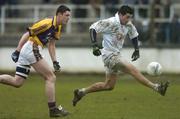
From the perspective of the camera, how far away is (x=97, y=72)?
104ft

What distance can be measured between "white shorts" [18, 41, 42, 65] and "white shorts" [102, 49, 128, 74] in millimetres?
1978

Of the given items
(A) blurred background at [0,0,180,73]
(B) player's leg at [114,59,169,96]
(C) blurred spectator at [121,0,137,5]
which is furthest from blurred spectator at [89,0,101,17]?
(B) player's leg at [114,59,169,96]

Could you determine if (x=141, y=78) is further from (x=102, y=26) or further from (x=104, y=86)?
(x=102, y=26)

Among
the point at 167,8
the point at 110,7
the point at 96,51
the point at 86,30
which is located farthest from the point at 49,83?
the point at 86,30

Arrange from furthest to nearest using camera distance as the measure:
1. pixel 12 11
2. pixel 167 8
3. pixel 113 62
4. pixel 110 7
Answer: pixel 12 11 < pixel 110 7 < pixel 167 8 < pixel 113 62

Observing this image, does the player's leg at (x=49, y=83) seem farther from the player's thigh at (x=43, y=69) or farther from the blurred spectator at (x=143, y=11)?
the blurred spectator at (x=143, y=11)

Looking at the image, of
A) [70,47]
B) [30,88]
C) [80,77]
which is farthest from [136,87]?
[70,47]

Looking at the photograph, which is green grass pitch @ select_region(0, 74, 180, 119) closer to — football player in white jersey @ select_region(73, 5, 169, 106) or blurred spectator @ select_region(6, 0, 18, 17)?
football player in white jersey @ select_region(73, 5, 169, 106)

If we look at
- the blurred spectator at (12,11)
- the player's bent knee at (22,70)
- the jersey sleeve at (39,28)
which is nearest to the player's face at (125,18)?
the jersey sleeve at (39,28)

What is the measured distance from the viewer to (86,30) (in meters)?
33.4

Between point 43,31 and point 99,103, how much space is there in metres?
3.61

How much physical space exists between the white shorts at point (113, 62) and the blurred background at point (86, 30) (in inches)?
545

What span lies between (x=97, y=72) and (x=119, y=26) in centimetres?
1482

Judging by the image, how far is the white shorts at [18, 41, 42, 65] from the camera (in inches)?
616
